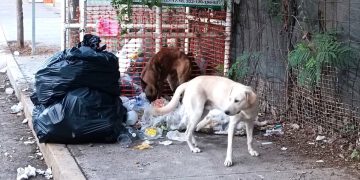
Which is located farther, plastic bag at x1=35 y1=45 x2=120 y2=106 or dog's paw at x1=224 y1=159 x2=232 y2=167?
plastic bag at x1=35 y1=45 x2=120 y2=106

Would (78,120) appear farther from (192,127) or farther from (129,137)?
(192,127)

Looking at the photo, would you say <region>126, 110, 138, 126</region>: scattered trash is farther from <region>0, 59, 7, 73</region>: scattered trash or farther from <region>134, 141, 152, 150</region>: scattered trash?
<region>0, 59, 7, 73</region>: scattered trash

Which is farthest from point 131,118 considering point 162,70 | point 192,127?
point 162,70

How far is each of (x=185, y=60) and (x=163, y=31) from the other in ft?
2.06

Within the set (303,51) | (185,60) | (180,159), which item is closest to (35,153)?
(180,159)

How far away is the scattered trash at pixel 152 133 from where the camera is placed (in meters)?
5.90

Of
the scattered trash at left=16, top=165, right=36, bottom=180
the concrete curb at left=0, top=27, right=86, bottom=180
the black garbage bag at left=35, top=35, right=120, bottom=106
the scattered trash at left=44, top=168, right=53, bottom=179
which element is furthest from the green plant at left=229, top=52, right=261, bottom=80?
the scattered trash at left=16, top=165, right=36, bottom=180

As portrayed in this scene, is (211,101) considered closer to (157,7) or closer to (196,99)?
(196,99)

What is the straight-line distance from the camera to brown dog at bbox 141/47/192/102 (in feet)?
23.9

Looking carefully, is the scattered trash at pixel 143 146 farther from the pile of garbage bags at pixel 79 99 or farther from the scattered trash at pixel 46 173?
the scattered trash at pixel 46 173

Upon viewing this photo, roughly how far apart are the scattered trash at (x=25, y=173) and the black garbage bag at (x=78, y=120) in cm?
35

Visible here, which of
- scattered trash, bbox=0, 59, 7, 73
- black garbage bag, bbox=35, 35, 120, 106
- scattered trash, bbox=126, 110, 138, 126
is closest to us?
black garbage bag, bbox=35, 35, 120, 106

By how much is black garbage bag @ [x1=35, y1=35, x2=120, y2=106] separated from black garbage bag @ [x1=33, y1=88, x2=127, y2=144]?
3.2 inches

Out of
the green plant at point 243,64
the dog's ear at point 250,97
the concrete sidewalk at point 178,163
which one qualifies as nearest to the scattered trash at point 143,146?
the concrete sidewalk at point 178,163
